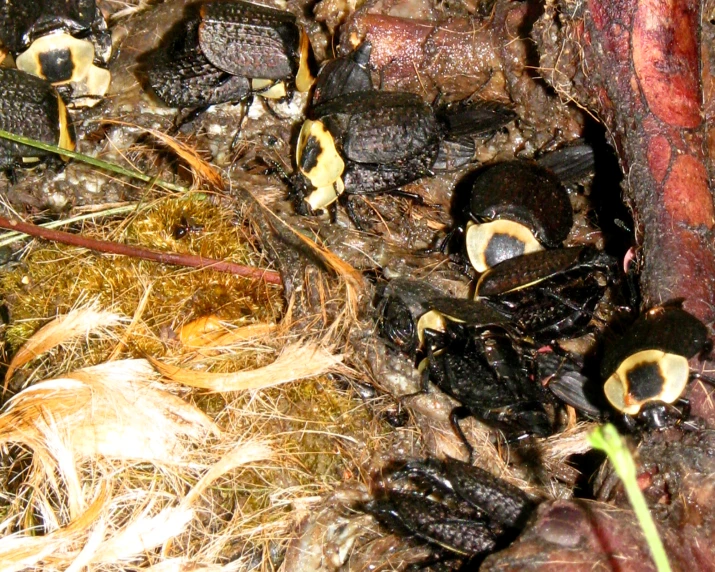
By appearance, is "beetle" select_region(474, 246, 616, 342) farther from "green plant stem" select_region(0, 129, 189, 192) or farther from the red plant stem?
"green plant stem" select_region(0, 129, 189, 192)

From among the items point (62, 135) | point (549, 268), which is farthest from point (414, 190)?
point (62, 135)

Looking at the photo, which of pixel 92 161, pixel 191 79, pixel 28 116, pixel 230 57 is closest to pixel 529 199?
pixel 230 57

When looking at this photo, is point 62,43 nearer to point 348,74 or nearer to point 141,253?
point 141,253

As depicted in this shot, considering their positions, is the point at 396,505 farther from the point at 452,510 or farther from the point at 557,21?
the point at 557,21

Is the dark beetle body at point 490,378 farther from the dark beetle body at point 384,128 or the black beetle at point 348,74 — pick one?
the black beetle at point 348,74

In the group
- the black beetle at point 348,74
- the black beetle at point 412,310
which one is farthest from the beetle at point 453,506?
the black beetle at point 348,74
